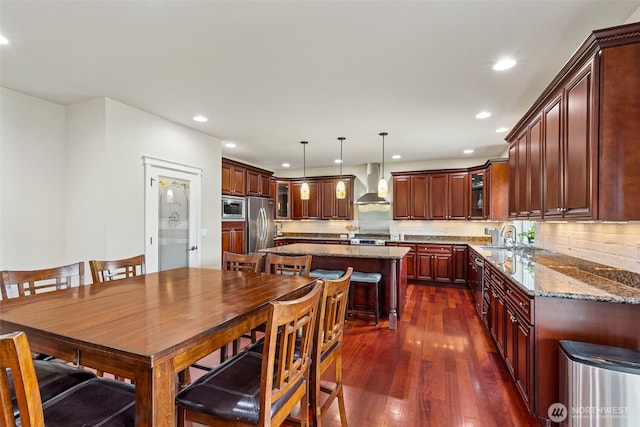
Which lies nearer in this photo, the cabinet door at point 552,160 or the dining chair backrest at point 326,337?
the dining chair backrest at point 326,337

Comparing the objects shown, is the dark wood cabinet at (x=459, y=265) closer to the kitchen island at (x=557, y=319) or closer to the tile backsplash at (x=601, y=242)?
the tile backsplash at (x=601, y=242)

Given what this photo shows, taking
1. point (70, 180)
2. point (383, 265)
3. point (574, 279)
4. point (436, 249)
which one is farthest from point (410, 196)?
point (70, 180)

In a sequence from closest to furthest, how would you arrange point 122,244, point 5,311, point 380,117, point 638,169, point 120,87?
point 5,311, point 638,169, point 120,87, point 122,244, point 380,117

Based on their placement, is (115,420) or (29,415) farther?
(115,420)

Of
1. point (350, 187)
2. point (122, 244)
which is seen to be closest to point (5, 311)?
point (122, 244)

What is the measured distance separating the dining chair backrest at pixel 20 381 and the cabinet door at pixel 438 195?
6352mm

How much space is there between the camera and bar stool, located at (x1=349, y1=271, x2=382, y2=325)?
12.1ft

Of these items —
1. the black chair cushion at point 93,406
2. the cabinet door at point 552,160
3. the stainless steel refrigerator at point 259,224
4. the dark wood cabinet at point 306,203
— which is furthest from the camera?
the dark wood cabinet at point 306,203

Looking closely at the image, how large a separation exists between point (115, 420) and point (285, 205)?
6.50 m

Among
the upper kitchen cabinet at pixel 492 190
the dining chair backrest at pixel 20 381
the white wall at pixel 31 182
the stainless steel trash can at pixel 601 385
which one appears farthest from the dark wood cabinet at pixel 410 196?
the dining chair backrest at pixel 20 381

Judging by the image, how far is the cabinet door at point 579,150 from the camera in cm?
187

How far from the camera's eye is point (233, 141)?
5.07m

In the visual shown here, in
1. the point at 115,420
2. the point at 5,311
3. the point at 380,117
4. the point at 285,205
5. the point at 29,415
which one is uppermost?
the point at 380,117

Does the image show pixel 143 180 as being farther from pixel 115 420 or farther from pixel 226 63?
pixel 115 420
